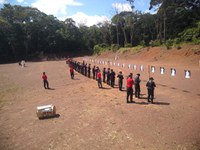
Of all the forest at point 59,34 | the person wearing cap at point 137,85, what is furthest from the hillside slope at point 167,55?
the person wearing cap at point 137,85

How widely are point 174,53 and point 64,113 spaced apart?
92.7 ft

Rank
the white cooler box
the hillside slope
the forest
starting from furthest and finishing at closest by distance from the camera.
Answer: the forest
the hillside slope
the white cooler box

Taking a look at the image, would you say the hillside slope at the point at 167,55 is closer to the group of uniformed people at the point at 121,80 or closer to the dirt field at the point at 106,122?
the group of uniformed people at the point at 121,80

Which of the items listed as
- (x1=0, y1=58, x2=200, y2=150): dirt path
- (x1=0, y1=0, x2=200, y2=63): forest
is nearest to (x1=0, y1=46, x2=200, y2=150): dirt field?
(x1=0, y1=58, x2=200, y2=150): dirt path

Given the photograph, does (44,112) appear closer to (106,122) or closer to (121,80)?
(106,122)

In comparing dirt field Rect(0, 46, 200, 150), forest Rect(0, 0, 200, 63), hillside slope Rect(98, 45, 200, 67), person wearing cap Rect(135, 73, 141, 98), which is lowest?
dirt field Rect(0, 46, 200, 150)

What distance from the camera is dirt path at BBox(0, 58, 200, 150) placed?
376 inches

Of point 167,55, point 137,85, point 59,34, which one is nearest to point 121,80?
point 137,85

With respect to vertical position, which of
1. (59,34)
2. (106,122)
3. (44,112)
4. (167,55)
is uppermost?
(59,34)

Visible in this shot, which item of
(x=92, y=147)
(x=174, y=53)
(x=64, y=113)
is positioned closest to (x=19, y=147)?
(x=92, y=147)

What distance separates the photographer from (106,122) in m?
11.8

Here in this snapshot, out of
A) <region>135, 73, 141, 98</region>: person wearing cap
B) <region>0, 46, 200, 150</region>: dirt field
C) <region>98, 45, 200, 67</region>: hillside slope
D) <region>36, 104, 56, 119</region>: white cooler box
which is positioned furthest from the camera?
<region>98, 45, 200, 67</region>: hillside slope

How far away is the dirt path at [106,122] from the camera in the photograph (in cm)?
955

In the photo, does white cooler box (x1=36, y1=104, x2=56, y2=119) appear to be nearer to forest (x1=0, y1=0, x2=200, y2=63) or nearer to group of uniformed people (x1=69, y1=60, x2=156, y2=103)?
group of uniformed people (x1=69, y1=60, x2=156, y2=103)
